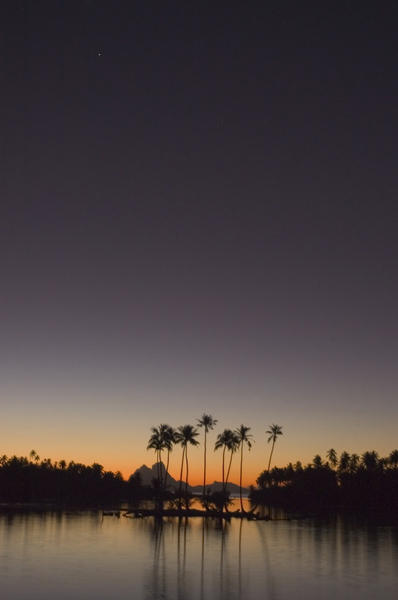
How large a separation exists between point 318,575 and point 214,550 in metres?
14.9

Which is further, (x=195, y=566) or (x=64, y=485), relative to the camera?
(x=64, y=485)

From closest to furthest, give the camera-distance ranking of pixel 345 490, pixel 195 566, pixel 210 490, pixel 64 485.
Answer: pixel 195 566 < pixel 210 490 < pixel 345 490 < pixel 64 485

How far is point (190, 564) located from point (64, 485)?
13701cm

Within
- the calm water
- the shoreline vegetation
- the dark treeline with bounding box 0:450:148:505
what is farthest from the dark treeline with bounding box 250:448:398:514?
the calm water

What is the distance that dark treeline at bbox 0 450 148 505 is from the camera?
14950cm

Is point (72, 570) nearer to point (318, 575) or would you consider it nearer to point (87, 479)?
point (318, 575)

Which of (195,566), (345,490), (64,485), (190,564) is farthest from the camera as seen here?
(64,485)

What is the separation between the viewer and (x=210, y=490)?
110688 millimetres

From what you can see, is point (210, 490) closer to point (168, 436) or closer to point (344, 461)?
point (168, 436)

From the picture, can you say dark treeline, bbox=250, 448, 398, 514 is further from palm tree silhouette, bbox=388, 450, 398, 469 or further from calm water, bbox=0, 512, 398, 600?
calm water, bbox=0, 512, 398, 600

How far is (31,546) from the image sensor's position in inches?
2093

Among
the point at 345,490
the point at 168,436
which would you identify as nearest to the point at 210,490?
the point at 168,436

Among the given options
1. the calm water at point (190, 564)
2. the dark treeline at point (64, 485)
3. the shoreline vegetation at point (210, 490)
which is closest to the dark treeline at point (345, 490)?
the shoreline vegetation at point (210, 490)

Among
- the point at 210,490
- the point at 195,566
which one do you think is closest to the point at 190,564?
the point at 195,566
